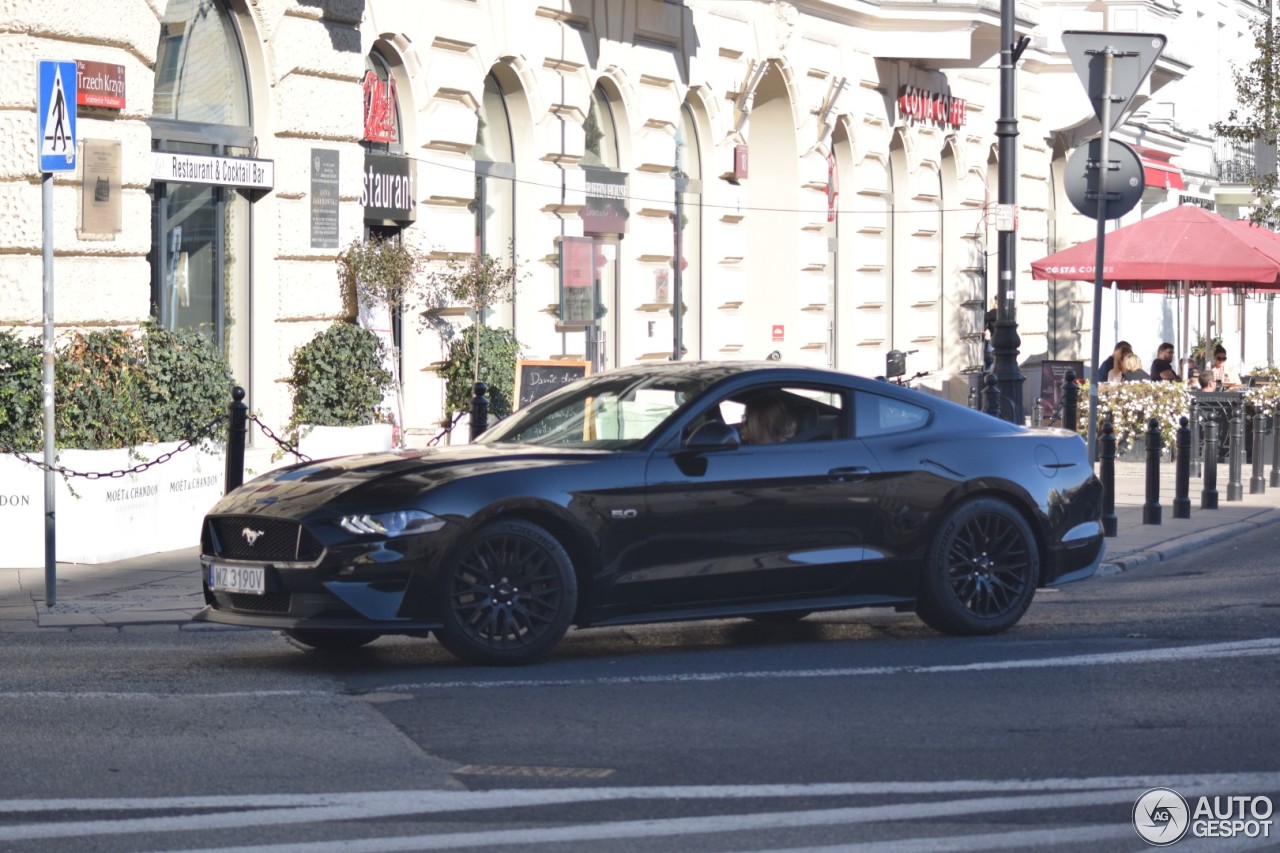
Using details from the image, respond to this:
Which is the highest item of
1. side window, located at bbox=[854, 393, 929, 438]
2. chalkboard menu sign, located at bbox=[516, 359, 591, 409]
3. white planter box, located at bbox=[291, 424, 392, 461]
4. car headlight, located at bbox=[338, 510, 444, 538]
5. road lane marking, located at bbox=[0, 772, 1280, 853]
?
chalkboard menu sign, located at bbox=[516, 359, 591, 409]

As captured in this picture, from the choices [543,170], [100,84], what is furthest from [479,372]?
[100,84]

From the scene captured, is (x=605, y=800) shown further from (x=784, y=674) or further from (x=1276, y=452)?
(x=1276, y=452)

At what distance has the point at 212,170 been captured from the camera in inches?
696

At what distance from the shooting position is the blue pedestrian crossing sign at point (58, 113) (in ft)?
40.3

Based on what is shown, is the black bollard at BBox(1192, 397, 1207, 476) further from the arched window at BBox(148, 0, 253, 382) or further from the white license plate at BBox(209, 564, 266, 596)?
the white license plate at BBox(209, 564, 266, 596)

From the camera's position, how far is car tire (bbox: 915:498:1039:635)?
11.0 meters

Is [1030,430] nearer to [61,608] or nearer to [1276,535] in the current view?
[61,608]

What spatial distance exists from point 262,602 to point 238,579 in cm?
18

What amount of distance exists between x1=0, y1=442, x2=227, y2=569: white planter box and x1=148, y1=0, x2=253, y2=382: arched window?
2.38 meters

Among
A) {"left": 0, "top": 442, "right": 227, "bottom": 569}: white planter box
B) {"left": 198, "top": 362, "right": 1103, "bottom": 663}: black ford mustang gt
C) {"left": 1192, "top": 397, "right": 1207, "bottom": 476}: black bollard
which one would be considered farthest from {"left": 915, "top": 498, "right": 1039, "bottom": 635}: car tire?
{"left": 1192, "top": 397, "right": 1207, "bottom": 476}: black bollard

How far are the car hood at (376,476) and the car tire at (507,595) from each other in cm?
33

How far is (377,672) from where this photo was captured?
32.3 ft

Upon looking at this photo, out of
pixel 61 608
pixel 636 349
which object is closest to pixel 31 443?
pixel 61 608

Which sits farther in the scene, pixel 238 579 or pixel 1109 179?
pixel 1109 179
